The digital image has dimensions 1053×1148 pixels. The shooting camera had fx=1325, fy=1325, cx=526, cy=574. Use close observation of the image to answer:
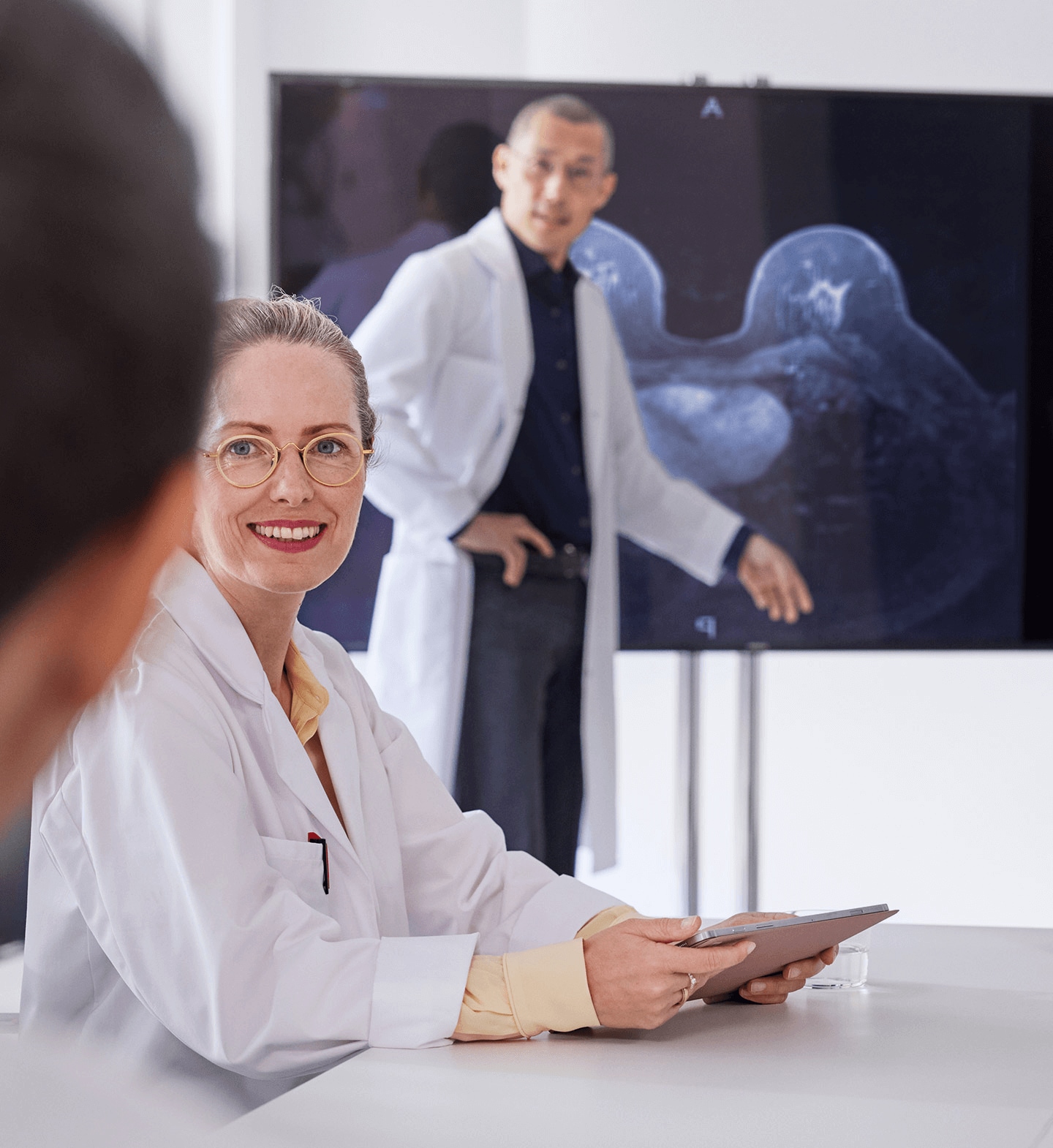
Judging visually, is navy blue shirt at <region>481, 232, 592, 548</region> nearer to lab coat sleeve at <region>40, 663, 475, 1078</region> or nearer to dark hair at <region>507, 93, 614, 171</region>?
dark hair at <region>507, 93, 614, 171</region>

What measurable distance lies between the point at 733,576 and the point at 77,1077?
317cm

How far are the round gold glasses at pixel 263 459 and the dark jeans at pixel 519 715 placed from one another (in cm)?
177

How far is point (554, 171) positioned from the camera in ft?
11.0

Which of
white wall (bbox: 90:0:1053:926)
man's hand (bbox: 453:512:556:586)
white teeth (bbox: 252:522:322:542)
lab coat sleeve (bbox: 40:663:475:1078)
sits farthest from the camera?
white wall (bbox: 90:0:1053:926)

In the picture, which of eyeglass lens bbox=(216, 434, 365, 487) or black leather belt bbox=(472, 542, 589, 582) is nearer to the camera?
eyeglass lens bbox=(216, 434, 365, 487)

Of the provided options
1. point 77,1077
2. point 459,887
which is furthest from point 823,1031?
point 77,1077

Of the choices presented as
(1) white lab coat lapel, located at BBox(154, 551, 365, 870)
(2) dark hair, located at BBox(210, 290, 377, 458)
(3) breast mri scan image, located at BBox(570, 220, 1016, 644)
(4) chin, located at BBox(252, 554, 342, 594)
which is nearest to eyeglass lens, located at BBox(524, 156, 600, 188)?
(3) breast mri scan image, located at BBox(570, 220, 1016, 644)

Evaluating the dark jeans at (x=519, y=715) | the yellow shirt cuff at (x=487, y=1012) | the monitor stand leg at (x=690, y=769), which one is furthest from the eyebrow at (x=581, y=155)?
the yellow shirt cuff at (x=487, y=1012)

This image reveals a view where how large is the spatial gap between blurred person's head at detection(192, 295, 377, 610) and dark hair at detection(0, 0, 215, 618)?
3.99 feet

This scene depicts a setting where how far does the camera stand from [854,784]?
12.0 ft

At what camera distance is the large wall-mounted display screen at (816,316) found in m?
3.36

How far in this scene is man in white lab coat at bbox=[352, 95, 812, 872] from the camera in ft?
10.8

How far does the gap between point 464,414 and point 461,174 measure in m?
0.61

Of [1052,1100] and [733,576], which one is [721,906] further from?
[1052,1100]
